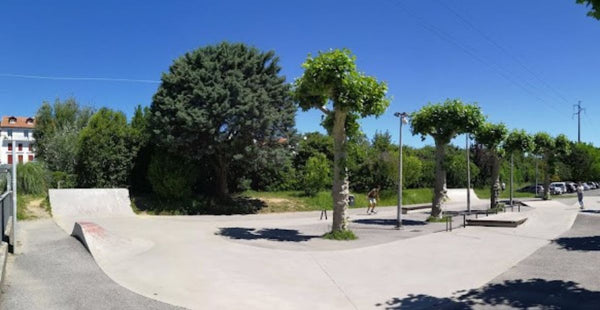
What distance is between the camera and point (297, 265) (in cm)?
998

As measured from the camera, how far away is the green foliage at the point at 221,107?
21.3 m

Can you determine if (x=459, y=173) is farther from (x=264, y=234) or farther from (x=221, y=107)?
(x=264, y=234)

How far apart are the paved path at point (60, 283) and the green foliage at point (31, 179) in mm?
12499

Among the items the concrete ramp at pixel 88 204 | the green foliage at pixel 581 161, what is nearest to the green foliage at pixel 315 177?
the concrete ramp at pixel 88 204

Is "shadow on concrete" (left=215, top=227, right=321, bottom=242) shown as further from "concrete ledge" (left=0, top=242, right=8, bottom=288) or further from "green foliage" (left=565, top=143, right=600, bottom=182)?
"green foliage" (left=565, top=143, right=600, bottom=182)

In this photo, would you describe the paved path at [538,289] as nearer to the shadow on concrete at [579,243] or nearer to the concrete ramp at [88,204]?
the shadow on concrete at [579,243]

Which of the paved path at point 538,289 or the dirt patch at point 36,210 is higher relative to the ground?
the dirt patch at point 36,210

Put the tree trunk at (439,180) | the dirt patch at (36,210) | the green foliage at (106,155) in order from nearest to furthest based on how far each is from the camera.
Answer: the dirt patch at (36,210) < the tree trunk at (439,180) < the green foliage at (106,155)

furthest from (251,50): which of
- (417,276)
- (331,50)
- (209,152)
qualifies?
(417,276)

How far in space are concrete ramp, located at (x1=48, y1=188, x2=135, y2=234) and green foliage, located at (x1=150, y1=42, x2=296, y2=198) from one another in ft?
11.2

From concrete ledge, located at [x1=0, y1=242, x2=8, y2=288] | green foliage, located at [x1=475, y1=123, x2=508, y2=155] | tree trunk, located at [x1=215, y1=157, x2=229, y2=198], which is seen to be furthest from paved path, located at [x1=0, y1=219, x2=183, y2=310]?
green foliage, located at [x1=475, y1=123, x2=508, y2=155]

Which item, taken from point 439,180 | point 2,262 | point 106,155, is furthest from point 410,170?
point 2,262

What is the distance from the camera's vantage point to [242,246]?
12.1m

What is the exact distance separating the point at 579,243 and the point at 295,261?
937cm
